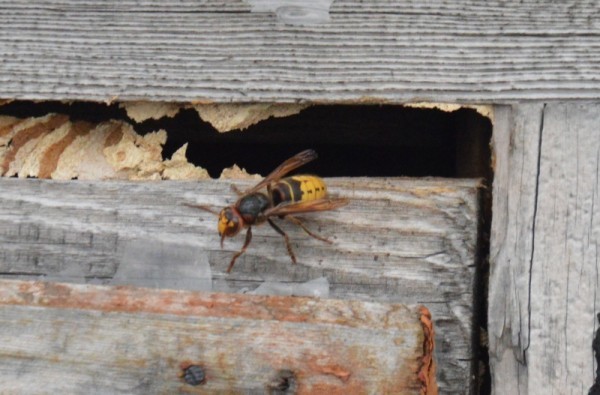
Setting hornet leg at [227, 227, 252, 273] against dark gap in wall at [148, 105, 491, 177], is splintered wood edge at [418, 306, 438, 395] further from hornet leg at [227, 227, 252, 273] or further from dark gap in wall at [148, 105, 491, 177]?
dark gap in wall at [148, 105, 491, 177]

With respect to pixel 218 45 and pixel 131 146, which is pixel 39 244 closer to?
pixel 131 146

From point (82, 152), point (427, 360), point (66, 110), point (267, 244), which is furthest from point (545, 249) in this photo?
point (66, 110)

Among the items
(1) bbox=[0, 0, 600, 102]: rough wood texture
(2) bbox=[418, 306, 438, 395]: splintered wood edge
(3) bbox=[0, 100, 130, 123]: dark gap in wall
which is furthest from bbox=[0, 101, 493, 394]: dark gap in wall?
(2) bbox=[418, 306, 438, 395]: splintered wood edge

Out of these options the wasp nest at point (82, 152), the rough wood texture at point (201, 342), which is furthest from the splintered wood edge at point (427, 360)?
the wasp nest at point (82, 152)

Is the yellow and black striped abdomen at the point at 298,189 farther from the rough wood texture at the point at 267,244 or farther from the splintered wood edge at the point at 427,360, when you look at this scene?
the splintered wood edge at the point at 427,360

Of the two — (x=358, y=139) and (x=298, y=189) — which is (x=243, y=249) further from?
(x=358, y=139)
